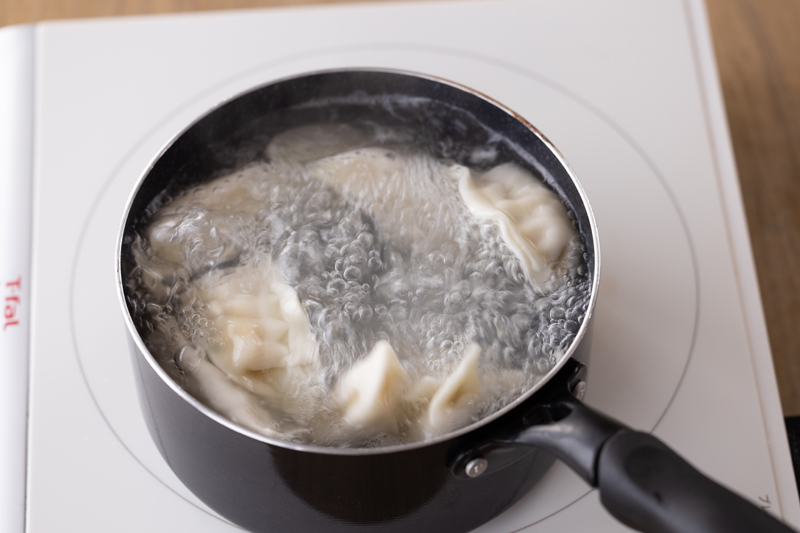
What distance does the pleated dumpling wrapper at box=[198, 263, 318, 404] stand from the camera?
1.80 feet

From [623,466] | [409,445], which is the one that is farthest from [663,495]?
[409,445]

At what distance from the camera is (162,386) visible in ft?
1.59

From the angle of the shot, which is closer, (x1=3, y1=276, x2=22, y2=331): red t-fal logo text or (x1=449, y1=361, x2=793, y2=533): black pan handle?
(x1=449, y1=361, x2=793, y2=533): black pan handle

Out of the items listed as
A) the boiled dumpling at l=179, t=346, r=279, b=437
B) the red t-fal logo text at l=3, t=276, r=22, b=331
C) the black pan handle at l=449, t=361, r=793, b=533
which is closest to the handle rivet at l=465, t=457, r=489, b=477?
the black pan handle at l=449, t=361, r=793, b=533

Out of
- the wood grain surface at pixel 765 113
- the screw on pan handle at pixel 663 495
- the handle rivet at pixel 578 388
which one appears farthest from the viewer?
the wood grain surface at pixel 765 113

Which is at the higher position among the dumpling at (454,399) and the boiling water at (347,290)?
the boiling water at (347,290)

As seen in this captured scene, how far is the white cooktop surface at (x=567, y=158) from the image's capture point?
0.62m

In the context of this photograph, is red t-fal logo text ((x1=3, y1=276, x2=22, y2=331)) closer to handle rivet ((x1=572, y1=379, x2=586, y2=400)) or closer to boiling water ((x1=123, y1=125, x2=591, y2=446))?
boiling water ((x1=123, y1=125, x2=591, y2=446))

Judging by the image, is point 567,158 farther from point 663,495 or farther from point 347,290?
point 663,495

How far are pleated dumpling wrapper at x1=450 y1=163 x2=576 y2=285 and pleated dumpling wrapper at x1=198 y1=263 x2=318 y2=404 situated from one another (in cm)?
20

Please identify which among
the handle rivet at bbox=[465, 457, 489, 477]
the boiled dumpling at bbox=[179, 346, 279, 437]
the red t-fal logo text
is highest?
the red t-fal logo text

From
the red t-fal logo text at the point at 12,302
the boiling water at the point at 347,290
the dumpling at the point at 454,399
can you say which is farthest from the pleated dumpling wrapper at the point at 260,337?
the red t-fal logo text at the point at 12,302

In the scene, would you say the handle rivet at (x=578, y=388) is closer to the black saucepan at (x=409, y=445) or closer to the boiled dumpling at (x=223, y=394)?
the black saucepan at (x=409, y=445)

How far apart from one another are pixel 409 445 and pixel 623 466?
0.43 ft
